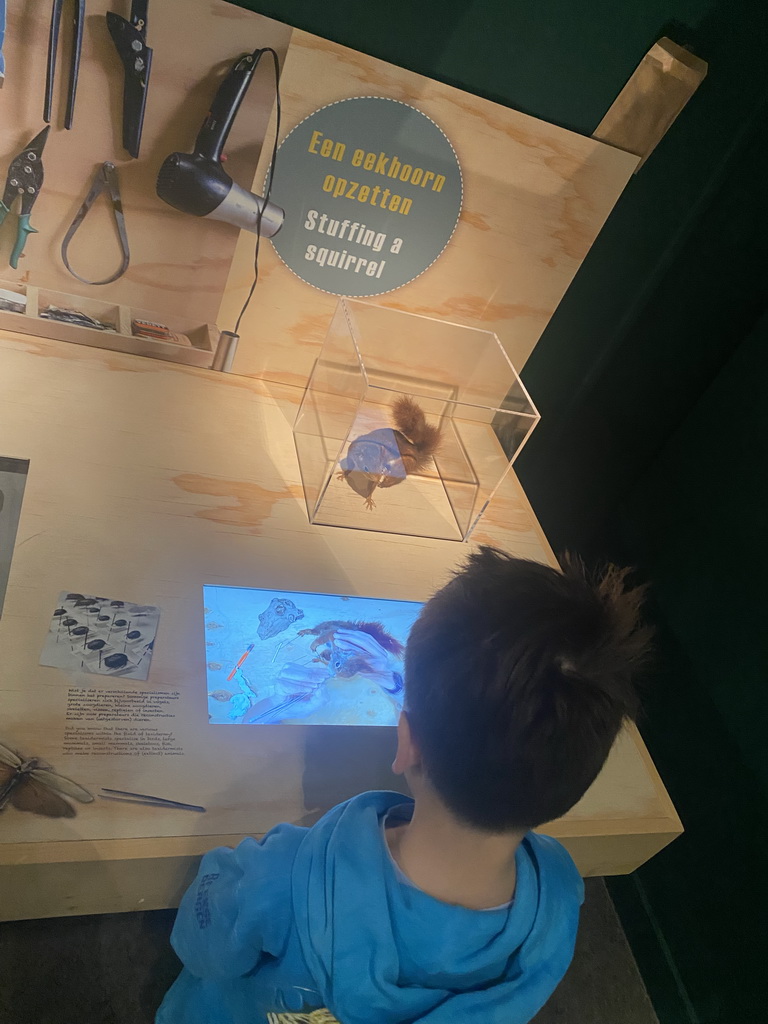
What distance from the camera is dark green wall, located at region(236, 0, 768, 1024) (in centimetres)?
122

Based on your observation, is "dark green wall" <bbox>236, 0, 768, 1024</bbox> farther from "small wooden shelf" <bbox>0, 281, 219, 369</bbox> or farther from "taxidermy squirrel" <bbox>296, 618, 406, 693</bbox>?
"taxidermy squirrel" <bbox>296, 618, 406, 693</bbox>

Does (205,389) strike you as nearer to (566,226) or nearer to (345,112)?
(345,112)

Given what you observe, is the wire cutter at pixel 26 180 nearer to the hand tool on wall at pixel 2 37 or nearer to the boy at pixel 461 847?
the hand tool on wall at pixel 2 37

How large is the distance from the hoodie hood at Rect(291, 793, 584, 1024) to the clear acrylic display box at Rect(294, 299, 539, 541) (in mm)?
713

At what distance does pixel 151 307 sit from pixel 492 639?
1.07 m

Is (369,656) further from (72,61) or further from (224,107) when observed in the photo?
(72,61)

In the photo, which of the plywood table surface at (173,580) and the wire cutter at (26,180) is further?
the wire cutter at (26,180)

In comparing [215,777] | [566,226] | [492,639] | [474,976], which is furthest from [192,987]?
[566,226]

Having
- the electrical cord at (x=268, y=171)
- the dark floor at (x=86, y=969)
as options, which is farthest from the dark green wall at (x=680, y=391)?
the dark floor at (x=86, y=969)

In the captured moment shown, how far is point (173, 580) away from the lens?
1.07 m

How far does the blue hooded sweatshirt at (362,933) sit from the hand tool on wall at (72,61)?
1128 mm

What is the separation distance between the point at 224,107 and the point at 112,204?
0.26m

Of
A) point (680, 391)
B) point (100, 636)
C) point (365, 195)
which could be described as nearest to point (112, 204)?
point (365, 195)

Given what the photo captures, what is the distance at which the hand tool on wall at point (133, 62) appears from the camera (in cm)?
110
